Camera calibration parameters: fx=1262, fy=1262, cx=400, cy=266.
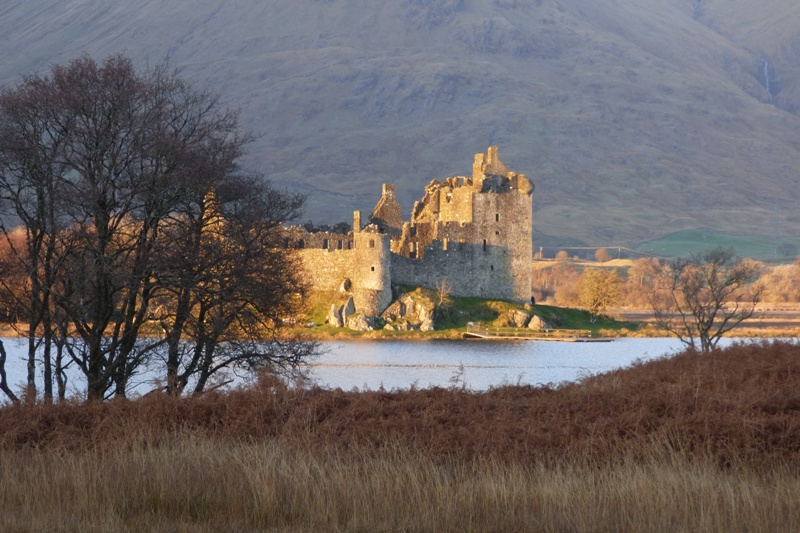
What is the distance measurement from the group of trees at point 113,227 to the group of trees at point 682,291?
47.1 feet

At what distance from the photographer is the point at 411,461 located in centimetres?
1614

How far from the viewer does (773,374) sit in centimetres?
2273

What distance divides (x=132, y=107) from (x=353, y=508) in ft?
46.6

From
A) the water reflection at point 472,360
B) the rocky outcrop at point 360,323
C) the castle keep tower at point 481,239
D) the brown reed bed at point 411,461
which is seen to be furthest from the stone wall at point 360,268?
the brown reed bed at point 411,461

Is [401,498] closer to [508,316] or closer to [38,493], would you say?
[38,493]

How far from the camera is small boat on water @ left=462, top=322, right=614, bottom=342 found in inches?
2881

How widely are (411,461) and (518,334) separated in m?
58.5

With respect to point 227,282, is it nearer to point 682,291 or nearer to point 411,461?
point 411,461

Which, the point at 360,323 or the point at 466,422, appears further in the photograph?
the point at 360,323

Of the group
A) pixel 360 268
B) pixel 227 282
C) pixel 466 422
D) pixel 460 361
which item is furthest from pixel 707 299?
pixel 466 422

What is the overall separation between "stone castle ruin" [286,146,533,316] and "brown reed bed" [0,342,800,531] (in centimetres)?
5419

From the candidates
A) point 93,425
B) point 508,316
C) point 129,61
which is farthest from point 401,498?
point 508,316

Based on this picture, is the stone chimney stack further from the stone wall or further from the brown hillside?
the brown hillside

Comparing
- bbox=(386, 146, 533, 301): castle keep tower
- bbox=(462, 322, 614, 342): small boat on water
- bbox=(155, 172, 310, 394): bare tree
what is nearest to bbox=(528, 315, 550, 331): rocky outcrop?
bbox=(462, 322, 614, 342): small boat on water
